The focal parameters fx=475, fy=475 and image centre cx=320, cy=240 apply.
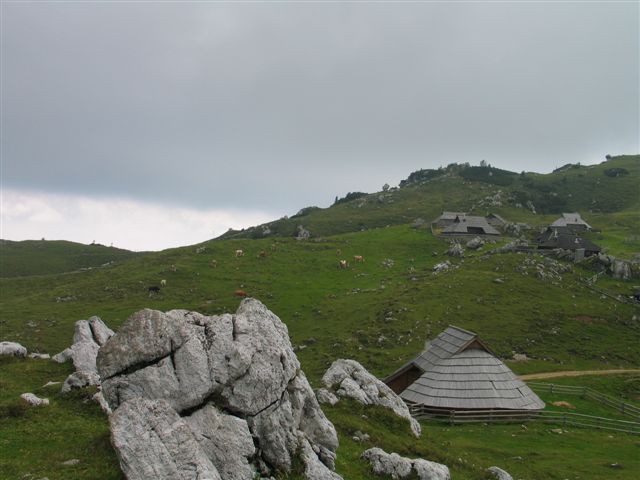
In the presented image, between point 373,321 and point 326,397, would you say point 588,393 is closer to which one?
point 373,321

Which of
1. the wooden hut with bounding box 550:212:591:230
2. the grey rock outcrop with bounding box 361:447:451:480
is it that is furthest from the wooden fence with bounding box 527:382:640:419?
the wooden hut with bounding box 550:212:591:230

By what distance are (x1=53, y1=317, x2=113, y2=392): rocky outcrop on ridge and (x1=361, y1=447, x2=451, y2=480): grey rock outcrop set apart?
1460 cm

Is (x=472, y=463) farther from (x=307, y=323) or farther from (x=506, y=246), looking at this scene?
(x=506, y=246)

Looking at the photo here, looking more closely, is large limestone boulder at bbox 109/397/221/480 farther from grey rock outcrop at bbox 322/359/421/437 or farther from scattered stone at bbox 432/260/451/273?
scattered stone at bbox 432/260/451/273

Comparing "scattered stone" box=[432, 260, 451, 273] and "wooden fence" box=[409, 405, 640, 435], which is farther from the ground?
"scattered stone" box=[432, 260, 451, 273]

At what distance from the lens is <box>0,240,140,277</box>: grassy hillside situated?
138113 mm

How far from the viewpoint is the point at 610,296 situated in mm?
74625

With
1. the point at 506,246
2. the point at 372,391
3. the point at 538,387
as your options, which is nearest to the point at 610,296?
the point at 506,246

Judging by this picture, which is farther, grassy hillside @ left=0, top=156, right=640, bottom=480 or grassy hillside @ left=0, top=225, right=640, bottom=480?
grassy hillside @ left=0, top=156, right=640, bottom=480

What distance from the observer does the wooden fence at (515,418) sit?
36469 millimetres

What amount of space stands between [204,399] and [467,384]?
27.8m

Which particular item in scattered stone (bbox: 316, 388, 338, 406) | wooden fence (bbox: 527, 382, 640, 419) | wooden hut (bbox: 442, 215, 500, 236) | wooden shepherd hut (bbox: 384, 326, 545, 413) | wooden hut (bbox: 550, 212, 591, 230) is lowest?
wooden fence (bbox: 527, 382, 640, 419)

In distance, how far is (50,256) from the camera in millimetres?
152125

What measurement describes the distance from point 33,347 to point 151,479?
5075cm
